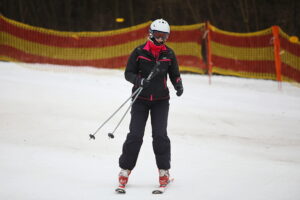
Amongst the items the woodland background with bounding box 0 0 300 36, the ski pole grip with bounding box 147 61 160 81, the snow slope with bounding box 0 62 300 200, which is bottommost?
the snow slope with bounding box 0 62 300 200

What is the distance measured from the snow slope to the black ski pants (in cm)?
35

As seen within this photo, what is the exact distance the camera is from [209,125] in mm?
8852

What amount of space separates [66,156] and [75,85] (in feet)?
16.4

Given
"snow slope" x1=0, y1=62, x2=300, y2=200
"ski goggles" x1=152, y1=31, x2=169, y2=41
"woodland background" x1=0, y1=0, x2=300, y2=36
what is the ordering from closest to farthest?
"ski goggles" x1=152, y1=31, x2=169, y2=41 < "snow slope" x1=0, y1=62, x2=300, y2=200 < "woodland background" x1=0, y1=0, x2=300, y2=36

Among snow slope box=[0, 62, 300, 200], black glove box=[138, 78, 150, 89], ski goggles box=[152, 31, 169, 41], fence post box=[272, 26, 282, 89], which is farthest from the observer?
fence post box=[272, 26, 282, 89]

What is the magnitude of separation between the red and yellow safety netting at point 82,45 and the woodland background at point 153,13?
2.80 m

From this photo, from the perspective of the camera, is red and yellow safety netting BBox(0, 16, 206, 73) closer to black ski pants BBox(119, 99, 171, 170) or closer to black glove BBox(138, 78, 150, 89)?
black ski pants BBox(119, 99, 171, 170)

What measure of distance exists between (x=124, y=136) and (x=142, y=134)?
8.87ft

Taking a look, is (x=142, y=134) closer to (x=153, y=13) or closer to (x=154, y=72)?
(x=154, y=72)

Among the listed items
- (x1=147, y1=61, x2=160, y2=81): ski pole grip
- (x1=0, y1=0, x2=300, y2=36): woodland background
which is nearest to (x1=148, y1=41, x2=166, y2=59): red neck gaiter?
(x1=147, y1=61, x2=160, y2=81): ski pole grip

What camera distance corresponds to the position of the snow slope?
5.18 meters

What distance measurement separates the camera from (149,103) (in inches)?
203

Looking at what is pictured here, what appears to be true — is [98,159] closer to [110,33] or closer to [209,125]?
[209,125]

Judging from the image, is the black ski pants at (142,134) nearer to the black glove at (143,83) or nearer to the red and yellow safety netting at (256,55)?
the black glove at (143,83)
